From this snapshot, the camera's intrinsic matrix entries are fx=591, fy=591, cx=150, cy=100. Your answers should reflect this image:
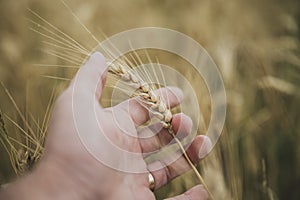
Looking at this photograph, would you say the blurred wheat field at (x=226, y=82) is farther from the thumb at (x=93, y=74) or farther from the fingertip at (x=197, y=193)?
the thumb at (x=93, y=74)

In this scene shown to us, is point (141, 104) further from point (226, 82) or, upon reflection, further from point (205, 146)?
point (226, 82)

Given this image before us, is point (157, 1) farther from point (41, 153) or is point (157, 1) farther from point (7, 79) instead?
point (41, 153)

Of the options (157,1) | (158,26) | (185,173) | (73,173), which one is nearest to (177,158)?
(185,173)

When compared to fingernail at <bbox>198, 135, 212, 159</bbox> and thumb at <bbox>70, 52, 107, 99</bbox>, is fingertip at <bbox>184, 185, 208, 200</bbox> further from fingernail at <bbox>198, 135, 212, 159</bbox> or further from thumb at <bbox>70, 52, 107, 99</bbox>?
thumb at <bbox>70, 52, 107, 99</bbox>

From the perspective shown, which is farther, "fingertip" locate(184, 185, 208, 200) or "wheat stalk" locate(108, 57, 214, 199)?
"fingertip" locate(184, 185, 208, 200)

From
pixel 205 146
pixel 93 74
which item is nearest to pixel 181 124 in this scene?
pixel 205 146

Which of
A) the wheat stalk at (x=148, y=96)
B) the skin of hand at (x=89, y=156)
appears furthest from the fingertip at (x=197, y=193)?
the wheat stalk at (x=148, y=96)

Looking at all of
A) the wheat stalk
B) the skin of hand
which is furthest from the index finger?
the wheat stalk

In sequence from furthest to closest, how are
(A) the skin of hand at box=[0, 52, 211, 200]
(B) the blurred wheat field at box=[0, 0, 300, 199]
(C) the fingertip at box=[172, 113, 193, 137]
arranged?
1. (B) the blurred wheat field at box=[0, 0, 300, 199]
2. (C) the fingertip at box=[172, 113, 193, 137]
3. (A) the skin of hand at box=[0, 52, 211, 200]
